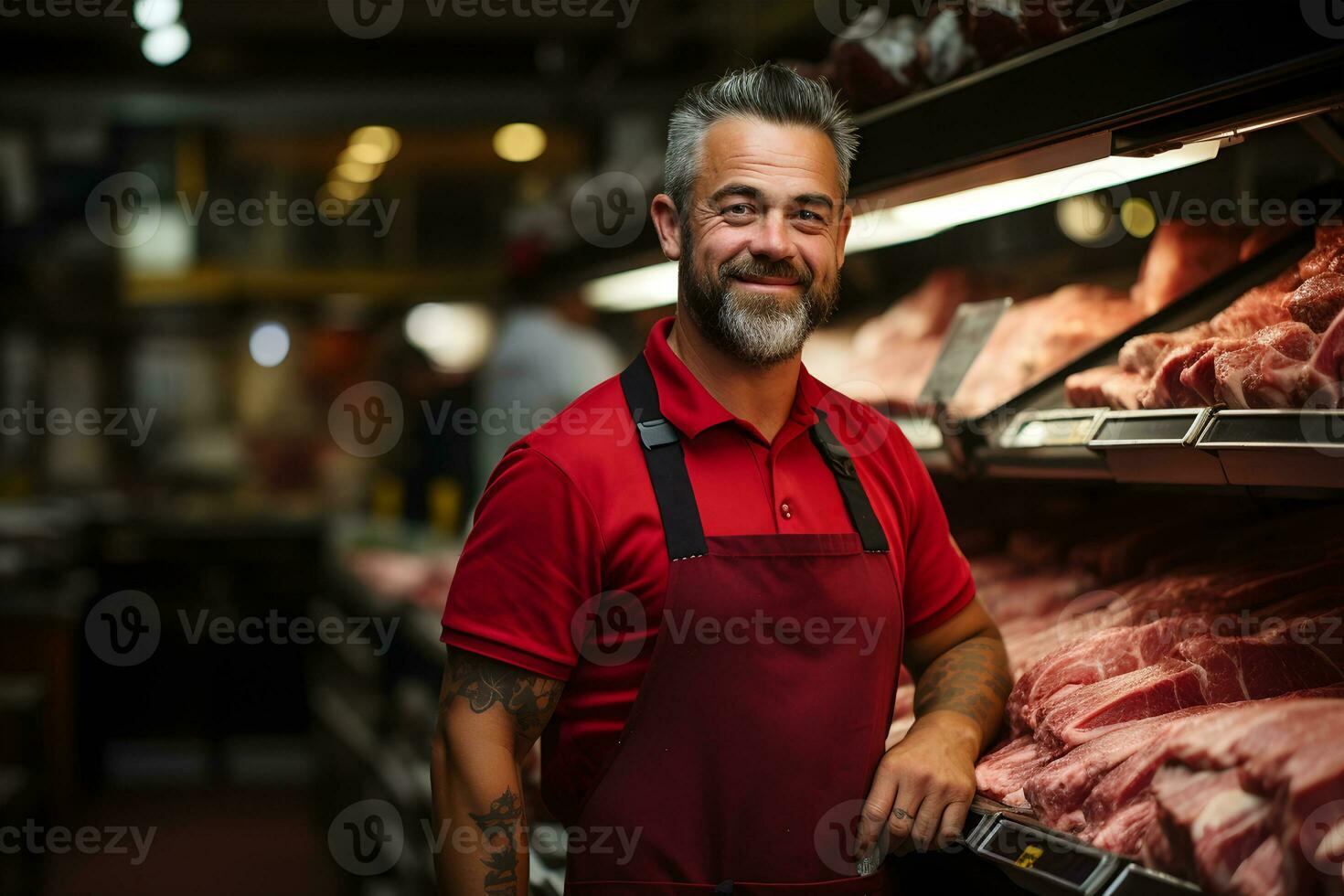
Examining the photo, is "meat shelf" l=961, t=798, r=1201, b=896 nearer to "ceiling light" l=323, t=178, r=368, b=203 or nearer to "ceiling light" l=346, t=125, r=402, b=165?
"ceiling light" l=346, t=125, r=402, b=165

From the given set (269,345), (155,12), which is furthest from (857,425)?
(269,345)

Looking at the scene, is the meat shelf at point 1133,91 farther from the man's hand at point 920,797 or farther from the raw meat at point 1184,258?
the man's hand at point 920,797

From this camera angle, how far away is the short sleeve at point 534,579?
1.86 metres

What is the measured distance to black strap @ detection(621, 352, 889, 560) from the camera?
1.87 m

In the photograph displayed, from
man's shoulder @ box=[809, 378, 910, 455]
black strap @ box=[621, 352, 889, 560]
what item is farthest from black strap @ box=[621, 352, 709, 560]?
man's shoulder @ box=[809, 378, 910, 455]

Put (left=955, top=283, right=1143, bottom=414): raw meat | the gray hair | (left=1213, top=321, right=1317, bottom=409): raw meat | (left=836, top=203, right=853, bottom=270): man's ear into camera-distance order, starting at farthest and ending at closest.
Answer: (left=955, top=283, right=1143, bottom=414): raw meat → (left=836, top=203, right=853, bottom=270): man's ear → the gray hair → (left=1213, top=321, right=1317, bottom=409): raw meat

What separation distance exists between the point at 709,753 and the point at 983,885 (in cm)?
48

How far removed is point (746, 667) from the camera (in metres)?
1.85

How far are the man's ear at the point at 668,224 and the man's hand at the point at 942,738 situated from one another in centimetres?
83

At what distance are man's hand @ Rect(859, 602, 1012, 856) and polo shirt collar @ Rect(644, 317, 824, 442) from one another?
484 millimetres

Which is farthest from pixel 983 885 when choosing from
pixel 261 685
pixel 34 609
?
pixel 261 685

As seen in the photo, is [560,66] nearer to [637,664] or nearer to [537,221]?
[537,221]

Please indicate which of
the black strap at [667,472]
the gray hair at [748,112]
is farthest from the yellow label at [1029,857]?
the gray hair at [748,112]

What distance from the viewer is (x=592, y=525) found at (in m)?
1.88
